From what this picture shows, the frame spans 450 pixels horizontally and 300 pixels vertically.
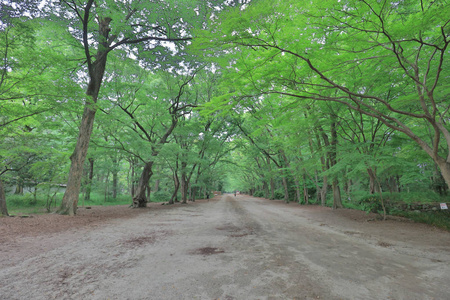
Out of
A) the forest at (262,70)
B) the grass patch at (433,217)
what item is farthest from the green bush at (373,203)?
the grass patch at (433,217)

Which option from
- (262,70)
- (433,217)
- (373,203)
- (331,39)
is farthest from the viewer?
(373,203)

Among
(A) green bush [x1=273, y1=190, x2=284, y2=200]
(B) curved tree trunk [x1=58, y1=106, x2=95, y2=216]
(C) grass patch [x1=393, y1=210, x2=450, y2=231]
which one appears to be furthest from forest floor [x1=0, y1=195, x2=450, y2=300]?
(A) green bush [x1=273, y1=190, x2=284, y2=200]

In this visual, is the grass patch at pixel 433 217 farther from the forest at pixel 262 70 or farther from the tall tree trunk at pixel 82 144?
the tall tree trunk at pixel 82 144

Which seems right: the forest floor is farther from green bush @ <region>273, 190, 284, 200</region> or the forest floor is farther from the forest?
green bush @ <region>273, 190, 284, 200</region>

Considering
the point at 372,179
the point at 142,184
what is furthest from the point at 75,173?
the point at 372,179

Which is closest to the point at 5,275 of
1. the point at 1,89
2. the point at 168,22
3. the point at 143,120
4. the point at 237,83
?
the point at 237,83

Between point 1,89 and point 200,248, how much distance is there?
8.51 meters

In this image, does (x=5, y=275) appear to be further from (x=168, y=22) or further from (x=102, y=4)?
(x=168, y=22)

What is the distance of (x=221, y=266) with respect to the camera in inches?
133

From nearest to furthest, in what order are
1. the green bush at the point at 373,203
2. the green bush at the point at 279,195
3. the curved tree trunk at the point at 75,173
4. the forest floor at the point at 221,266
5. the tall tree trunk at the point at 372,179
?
1. the forest floor at the point at 221,266
2. the tall tree trunk at the point at 372,179
3. the curved tree trunk at the point at 75,173
4. the green bush at the point at 373,203
5. the green bush at the point at 279,195

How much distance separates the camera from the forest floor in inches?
99.8

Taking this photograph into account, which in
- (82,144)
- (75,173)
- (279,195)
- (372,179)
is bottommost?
(279,195)

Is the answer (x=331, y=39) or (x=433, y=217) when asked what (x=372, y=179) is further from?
(x=331, y=39)

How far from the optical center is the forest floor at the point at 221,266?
8.32ft
